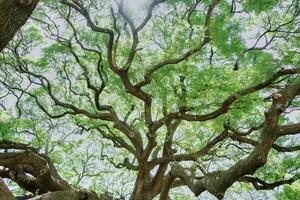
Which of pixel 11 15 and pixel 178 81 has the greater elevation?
pixel 178 81

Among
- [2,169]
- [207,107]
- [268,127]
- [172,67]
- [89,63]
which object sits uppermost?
[89,63]

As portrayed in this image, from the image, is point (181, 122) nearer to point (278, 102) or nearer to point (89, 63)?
point (89, 63)

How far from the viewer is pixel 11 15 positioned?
304cm

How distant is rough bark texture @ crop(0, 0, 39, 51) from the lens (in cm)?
301

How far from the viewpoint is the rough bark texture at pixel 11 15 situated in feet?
9.88

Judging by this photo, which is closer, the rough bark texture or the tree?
the rough bark texture

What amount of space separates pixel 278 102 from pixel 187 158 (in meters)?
5.15

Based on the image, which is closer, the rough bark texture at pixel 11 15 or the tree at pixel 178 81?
the rough bark texture at pixel 11 15

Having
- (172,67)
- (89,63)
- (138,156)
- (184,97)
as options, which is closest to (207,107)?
(184,97)

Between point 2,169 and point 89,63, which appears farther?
point 89,63

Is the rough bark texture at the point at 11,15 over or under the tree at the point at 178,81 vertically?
under

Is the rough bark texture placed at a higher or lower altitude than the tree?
lower

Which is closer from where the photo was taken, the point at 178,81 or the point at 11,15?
the point at 11,15

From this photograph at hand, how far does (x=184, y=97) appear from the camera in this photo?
37.6ft
